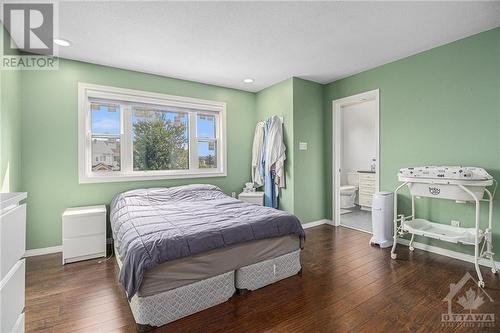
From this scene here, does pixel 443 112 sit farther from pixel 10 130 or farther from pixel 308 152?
pixel 10 130

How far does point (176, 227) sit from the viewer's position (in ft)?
6.98

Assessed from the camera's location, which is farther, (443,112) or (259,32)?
(443,112)

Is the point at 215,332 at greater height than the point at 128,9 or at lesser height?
lesser

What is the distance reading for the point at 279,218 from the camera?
7.97ft

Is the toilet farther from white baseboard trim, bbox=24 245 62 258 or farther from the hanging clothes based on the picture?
white baseboard trim, bbox=24 245 62 258

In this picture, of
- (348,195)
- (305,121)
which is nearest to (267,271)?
(305,121)

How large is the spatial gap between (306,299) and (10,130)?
3536 mm

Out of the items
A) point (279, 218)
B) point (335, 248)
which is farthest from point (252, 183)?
point (279, 218)

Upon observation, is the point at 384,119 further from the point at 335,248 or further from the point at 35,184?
the point at 35,184

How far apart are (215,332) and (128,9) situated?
2.83 metres

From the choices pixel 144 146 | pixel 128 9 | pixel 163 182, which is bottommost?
pixel 163 182

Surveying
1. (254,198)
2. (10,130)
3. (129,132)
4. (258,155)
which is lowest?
(254,198)

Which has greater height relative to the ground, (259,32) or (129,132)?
(259,32)

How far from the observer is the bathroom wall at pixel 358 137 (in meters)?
5.97
